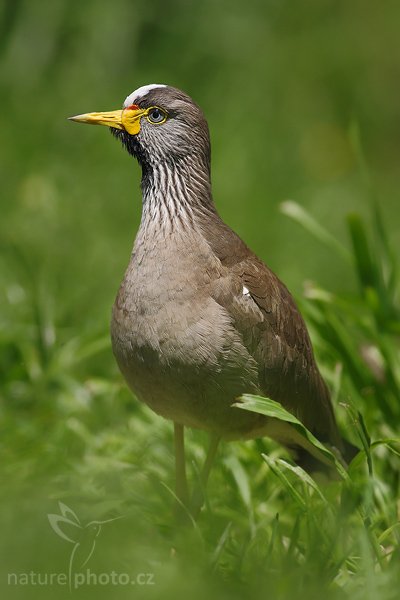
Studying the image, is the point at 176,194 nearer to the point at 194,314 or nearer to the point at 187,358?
the point at 194,314

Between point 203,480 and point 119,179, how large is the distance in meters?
3.68

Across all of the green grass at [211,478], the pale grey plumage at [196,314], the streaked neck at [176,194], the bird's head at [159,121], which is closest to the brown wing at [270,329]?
the pale grey plumage at [196,314]

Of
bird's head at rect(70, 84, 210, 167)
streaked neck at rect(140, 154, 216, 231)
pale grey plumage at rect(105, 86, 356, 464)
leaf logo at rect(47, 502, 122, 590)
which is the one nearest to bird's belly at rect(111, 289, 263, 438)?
pale grey plumage at rect(105, 86, 356, 464)

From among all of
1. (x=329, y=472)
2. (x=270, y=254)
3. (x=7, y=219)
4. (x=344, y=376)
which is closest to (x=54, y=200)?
(x=7, y=219)

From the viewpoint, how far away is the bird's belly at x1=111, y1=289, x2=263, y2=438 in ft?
12.4

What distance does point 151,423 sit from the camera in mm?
5016

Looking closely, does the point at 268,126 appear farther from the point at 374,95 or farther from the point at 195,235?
the point at 195,235

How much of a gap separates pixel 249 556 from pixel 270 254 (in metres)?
3.45

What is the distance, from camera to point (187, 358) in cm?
377

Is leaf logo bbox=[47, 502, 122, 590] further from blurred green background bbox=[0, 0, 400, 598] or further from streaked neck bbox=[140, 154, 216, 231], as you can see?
streaked neck bbox=[140, 154, 216, 231]

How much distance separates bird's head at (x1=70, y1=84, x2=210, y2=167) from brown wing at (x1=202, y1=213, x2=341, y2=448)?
1.25ft

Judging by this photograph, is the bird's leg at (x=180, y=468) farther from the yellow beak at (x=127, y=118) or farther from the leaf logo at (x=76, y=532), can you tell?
the yellow beak at (x=127, y=118)

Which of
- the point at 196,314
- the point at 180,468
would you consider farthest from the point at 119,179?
the point at 196,314

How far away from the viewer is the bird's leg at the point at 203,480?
4.13 metres
